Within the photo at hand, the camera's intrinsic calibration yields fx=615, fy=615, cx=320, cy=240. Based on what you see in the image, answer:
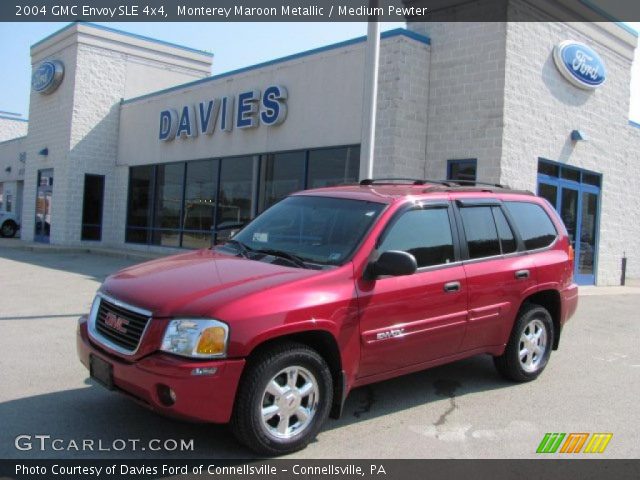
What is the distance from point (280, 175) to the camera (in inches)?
623

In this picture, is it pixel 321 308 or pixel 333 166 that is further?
pixel 333 166

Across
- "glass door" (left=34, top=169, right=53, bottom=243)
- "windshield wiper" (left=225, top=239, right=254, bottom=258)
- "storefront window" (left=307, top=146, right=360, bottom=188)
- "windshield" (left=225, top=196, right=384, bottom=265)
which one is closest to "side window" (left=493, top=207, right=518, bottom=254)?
"windshield" (left=225, top=196, right=384, bottom=265)

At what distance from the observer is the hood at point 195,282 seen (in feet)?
12.9

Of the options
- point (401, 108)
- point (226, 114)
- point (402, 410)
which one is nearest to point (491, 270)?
point (402, 410)

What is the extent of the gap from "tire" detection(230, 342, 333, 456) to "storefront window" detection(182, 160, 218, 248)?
1411 cm

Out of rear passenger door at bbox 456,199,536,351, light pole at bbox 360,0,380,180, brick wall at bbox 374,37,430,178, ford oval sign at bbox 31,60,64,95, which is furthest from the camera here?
ford oval sign at bbox 31,60,64,95

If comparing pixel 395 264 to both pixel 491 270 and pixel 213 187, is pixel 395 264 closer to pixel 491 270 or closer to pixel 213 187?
pixel 491 270

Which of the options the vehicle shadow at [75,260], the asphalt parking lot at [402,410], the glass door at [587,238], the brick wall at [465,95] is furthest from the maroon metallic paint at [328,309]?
the glass door at [587,238]

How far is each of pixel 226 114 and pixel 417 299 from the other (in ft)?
44.2

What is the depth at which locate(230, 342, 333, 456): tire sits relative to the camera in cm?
388

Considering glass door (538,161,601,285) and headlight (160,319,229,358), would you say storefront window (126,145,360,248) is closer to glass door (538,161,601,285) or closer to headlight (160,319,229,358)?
glass door (538,161,601,285)

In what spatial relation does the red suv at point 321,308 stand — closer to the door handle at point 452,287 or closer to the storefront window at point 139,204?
the door handle at point 452,287

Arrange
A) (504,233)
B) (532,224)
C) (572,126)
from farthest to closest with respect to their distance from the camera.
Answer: (572,126) → (532,224) → (504,233)

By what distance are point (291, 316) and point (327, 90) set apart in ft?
36.4
